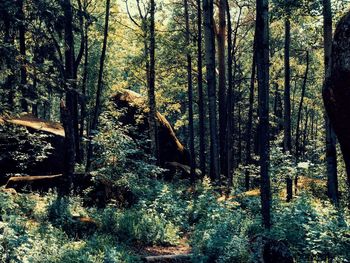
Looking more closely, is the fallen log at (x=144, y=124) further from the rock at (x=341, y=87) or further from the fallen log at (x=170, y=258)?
the rock at (x=341, y=87)

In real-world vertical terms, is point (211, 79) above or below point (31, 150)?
above

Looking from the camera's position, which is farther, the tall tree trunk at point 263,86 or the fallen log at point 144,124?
the fallen log at point 144,124

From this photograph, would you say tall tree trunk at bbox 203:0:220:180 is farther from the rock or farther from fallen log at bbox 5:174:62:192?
the rock

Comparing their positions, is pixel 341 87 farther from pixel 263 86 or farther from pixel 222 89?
pixel 222 89

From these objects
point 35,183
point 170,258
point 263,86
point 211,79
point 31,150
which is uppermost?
point 211,79

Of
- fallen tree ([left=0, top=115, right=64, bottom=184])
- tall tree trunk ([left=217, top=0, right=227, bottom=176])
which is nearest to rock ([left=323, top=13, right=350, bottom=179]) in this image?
fallen tree ([left=0, top=115, right=64, bottom=184])

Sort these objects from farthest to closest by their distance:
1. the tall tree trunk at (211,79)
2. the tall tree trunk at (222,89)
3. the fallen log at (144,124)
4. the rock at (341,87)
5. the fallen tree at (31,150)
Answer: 1. the fallen log at (144,124)
2. the tall tree trunk at (222,89)
3. the tall tree trunk at (211,79)
4. the fallen tree at (31,150)
5. the rock at (341,87)

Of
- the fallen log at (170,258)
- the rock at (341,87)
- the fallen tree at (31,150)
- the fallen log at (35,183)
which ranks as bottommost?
the fallen log at (170,258)

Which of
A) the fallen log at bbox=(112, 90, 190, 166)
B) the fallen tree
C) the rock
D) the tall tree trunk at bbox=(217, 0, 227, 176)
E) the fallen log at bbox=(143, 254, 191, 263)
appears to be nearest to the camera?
the rock

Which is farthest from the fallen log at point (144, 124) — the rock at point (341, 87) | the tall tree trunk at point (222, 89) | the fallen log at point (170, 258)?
the rock at point (341, 87)

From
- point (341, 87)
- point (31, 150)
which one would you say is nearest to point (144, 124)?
point (31, 150)

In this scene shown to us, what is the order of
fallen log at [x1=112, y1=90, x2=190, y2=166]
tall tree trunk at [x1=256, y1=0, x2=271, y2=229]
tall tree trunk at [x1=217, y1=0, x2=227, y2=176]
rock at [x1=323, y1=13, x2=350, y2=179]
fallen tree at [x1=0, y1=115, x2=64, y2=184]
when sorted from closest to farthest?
rock at [x1=323, y1=13, x2=350, y2=179]
tall tree trunk at [x1=256, y1=0, x2=271, y2=229]
fallen tree at [x1=0, y1=115, x2=64, y2=184]
tall tree trunk at [x1=217, y1=0, x2=227, y2=176]
fallen log at [x1=112, y1=90, x2=190, y2=166]

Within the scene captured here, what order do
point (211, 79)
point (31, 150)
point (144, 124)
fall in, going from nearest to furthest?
point (31, 150)
point (211, 79)
point (144, 124)

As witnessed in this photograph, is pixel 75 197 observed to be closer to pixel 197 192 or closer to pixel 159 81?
pixel 197 192
